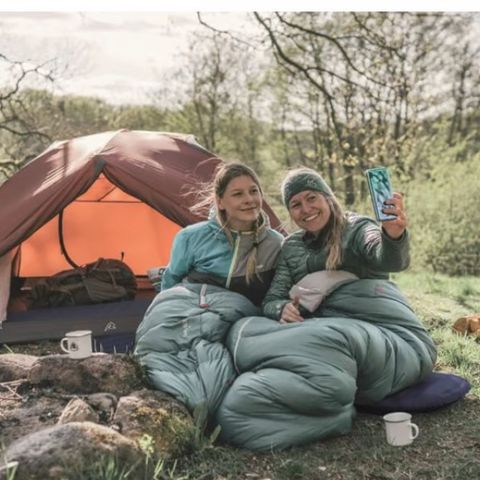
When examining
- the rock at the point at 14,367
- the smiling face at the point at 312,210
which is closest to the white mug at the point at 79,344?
the rock at the point at 14,367

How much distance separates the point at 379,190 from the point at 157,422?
1112 millimetres

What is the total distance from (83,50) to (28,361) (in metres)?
6.74

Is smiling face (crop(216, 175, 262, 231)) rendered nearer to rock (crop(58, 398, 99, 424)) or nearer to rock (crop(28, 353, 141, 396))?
rock (crop(28, 353, 141, 396))

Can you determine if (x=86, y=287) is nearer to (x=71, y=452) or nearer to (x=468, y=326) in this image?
(x=468, y=326)

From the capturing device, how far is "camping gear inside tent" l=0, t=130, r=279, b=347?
13.7 ft

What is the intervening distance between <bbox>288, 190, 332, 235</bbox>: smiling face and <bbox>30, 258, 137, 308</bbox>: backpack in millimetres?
1995

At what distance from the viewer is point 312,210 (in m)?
2.88

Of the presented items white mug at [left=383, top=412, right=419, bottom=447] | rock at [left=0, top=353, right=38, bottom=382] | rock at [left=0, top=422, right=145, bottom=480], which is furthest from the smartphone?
rock at [left=0, top=353, right=38, bottom=382]

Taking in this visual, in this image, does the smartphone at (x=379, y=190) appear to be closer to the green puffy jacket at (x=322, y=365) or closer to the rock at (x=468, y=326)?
the green puffy jacket at (x=322, y=365)

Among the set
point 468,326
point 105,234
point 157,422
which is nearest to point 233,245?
point 157,422

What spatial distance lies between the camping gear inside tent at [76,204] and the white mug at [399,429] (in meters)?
1.95

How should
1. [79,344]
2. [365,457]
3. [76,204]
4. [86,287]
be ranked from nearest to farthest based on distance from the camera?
1. [365,457]
2. [79,344]
3. [86,287]
4. [76,204]

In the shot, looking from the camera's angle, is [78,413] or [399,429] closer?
[78,413]

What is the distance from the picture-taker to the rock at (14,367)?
2.78m
